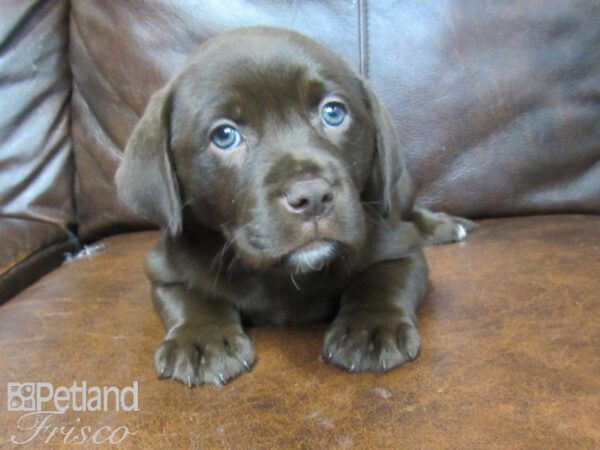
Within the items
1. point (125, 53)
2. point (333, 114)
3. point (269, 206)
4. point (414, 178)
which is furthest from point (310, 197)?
point (125, 53)

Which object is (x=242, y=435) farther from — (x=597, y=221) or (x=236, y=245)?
(x=597, y=221)

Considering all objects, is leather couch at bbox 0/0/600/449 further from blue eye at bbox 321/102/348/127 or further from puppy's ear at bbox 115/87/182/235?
blue eye at bbox 321/102/348/127

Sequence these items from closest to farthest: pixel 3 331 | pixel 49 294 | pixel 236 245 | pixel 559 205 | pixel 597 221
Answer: pixel 236 245 < pixel 3 331 < pixel 49 294 < pixel 597 221 < pixel 559 205

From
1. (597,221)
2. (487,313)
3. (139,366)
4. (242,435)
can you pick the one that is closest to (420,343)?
(487,313)

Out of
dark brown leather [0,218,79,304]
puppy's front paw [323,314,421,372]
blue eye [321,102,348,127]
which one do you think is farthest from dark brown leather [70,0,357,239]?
puppy's front paw [323,314,421,372]

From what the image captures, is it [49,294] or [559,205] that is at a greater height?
[559,205]

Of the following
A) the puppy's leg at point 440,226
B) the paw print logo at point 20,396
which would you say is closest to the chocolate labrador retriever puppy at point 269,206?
the paw print logo at point 20,396

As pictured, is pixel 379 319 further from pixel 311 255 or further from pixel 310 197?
pixel 310 197
